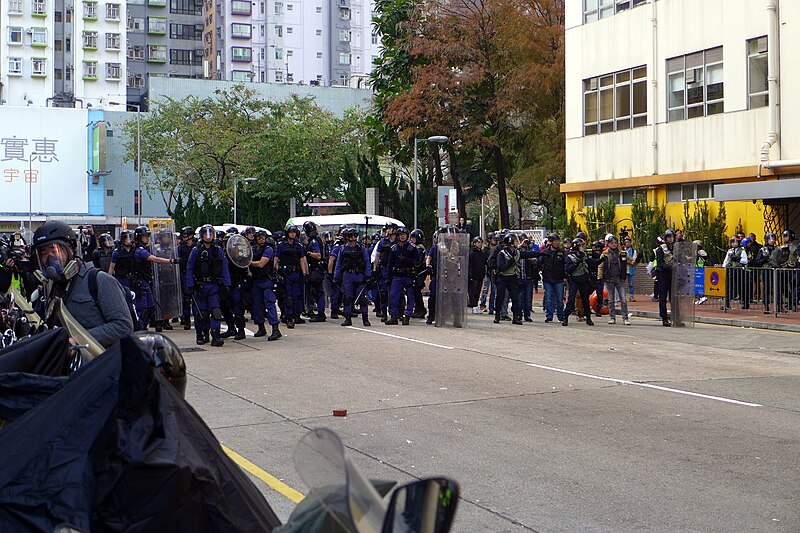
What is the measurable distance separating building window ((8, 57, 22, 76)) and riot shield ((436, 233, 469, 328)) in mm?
74214

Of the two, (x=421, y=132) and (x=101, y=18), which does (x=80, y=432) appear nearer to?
(x=421, y=132)

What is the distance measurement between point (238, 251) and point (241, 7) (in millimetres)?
89548

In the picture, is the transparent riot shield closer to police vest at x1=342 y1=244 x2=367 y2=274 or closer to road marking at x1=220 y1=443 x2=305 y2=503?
police vest at x1=342 y1=244 x2=367 y2=274

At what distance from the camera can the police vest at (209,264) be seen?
1598cm

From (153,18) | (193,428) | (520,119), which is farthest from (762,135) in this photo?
(153,18)

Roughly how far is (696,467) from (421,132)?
1303 inches

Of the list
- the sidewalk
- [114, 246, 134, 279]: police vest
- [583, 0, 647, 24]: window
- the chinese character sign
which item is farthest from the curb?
the chinese character sign

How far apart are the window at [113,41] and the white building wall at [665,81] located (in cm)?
6314

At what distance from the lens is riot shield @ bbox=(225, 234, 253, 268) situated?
1630 cm

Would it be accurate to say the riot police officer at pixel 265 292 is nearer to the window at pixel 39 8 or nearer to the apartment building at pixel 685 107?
the apartment building at pixel 685 107

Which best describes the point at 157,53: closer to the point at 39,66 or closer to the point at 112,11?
the point at 112,11

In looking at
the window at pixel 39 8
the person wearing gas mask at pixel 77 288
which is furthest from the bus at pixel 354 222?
the window at pixel 39 8

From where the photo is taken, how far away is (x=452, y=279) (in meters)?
19.7

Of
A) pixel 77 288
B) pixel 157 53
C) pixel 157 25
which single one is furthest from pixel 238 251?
pixel 157 25
